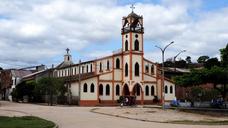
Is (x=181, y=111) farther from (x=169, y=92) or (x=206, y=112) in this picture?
(x=169, y=92)

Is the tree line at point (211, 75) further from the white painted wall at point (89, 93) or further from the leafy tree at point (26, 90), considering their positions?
the leafy tree at point (26, 90)

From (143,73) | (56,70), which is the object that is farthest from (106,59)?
(56,70)

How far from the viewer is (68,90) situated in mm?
78500

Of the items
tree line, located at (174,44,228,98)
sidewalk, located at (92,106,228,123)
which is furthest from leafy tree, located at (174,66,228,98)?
sidewalk, located at (92,106,228,123)

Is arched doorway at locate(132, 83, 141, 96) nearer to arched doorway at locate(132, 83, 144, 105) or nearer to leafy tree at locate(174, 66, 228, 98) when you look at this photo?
arched doorway at locate(132, 83, 144, 105)

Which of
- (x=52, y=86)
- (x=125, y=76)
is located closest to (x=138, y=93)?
(x=125, y=76)

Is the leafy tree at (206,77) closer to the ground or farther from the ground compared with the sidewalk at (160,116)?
farther from the ground

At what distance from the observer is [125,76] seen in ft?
263

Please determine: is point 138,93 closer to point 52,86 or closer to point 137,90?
point 137,90

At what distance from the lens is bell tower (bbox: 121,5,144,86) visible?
79.4m

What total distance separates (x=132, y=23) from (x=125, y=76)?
9.98m

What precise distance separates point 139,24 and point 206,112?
37.4 meters

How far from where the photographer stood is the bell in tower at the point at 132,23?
80.7 m

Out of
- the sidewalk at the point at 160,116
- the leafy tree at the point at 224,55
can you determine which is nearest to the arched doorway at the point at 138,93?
the leafy tree at the point at 224,55
